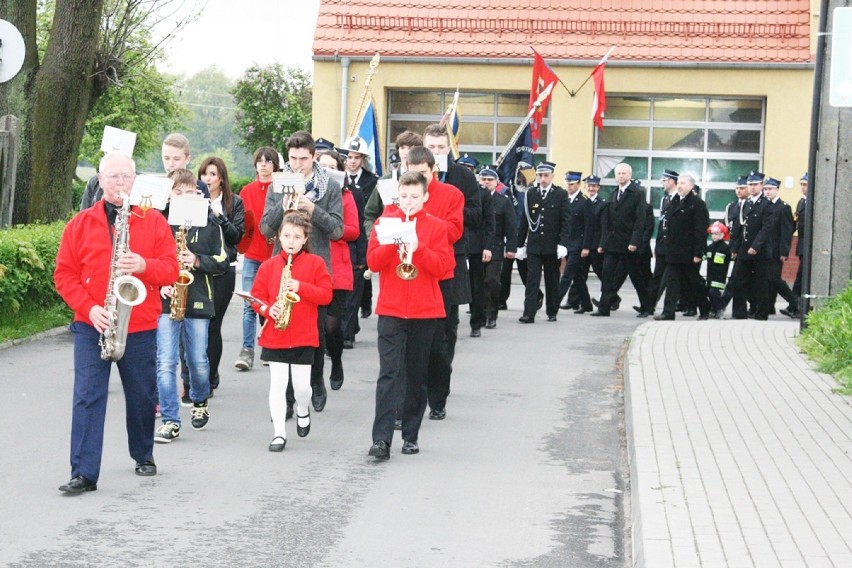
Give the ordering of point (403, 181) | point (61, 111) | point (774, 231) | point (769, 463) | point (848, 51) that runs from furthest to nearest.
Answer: point (774, 231) → point (61, 111) → point (848, 51) → point (403, 181) → point (769, 463)

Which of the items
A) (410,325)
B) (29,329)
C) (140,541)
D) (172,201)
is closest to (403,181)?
(410,325)

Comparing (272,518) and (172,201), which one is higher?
(172,201)

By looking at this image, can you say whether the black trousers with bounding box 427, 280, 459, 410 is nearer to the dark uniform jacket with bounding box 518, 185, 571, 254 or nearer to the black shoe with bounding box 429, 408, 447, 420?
the black shoe with bounding box 429, 408, 447, 420

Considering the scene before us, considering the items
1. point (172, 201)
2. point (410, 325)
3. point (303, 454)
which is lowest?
point (303, 454)

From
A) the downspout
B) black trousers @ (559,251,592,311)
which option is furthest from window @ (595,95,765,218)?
black trousers @ (559,251,592,311)

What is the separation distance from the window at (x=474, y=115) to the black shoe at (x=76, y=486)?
23308 mm

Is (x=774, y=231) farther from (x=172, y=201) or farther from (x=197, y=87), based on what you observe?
(x=197, y=87)

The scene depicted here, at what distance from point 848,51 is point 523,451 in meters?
4.53

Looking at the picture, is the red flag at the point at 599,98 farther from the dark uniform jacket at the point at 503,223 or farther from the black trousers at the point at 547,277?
the dark uniform jacket at the point at 503,223

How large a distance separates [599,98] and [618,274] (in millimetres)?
9237

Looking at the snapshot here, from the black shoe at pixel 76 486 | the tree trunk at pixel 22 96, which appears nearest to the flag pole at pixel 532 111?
the tree trunk at pixel 22 96

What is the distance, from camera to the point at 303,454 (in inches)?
354

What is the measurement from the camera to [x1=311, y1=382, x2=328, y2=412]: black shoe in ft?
35.0

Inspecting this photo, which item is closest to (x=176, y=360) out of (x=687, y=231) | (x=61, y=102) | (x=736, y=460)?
(x=736, y=460)
